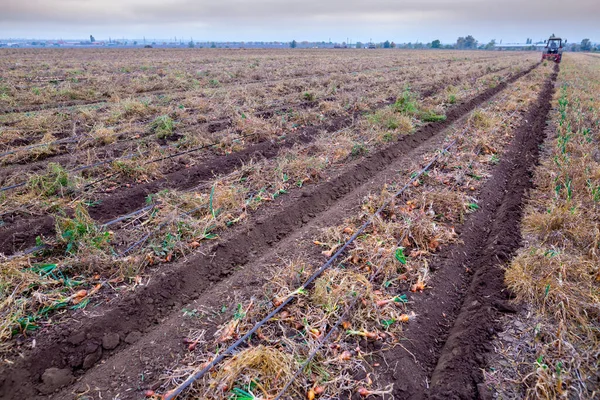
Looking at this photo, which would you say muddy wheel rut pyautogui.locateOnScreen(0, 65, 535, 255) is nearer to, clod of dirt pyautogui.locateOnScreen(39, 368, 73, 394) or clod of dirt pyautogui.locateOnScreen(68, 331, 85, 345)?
clod of dirt pyautogui.locateOnScreen(68, 331, 85, 345)

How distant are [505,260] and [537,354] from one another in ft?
4.96

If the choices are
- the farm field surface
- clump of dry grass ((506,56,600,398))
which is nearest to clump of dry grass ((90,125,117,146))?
the farm field surface

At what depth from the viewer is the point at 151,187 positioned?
610cm

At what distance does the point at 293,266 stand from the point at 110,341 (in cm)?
200

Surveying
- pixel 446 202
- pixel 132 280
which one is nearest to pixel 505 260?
pixel 446 202

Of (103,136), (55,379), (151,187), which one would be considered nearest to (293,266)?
(55,379)

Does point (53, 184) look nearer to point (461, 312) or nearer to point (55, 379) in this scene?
point (55, 379)

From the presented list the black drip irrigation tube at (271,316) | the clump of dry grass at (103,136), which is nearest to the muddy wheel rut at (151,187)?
the clump of dry grass at (103,136)

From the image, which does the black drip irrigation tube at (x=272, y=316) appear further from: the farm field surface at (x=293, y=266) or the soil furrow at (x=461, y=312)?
the soil furrow at (x=461, y=312)

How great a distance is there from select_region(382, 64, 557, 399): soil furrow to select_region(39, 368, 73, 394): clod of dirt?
278 centimetres

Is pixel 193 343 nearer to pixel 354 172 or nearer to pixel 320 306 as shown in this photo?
pixel 320 306

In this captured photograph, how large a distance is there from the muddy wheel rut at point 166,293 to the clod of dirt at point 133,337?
0.01 meters

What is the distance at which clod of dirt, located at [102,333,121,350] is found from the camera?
3.20 metres

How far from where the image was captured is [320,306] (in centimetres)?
355
